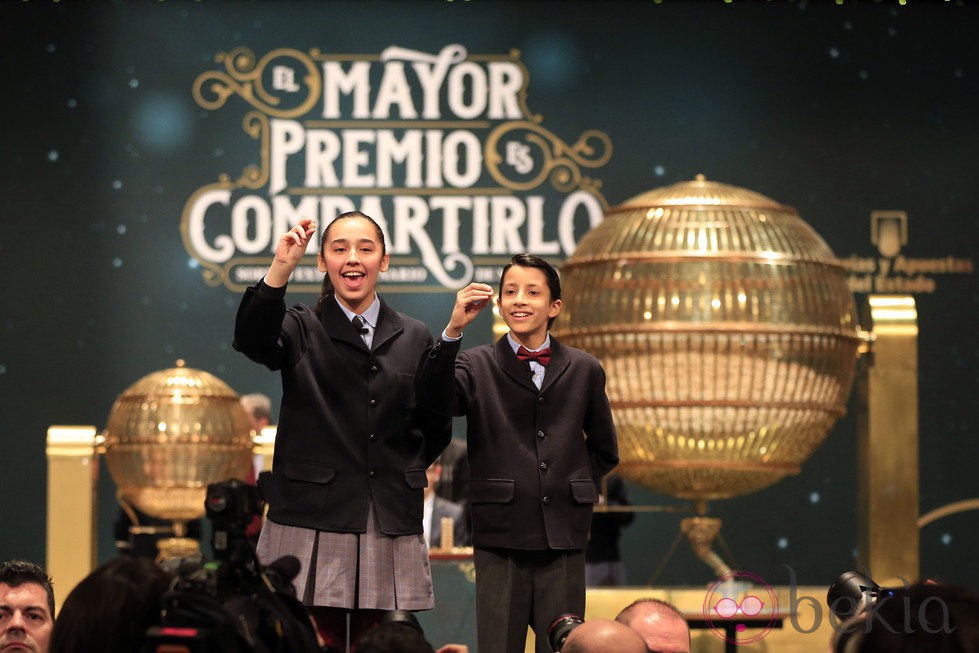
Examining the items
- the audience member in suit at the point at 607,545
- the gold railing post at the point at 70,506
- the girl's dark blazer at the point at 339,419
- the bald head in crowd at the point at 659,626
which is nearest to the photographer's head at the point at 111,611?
the girl's dark blazer at the point at 339,419

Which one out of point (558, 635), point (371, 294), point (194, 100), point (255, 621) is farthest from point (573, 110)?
point (255, 621)

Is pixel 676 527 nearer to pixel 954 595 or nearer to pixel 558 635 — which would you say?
pixel 558 635

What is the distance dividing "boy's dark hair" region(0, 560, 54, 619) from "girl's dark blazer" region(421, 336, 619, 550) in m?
0.84

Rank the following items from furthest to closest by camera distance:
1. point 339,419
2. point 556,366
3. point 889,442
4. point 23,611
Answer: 1. point 889,442
2. point 556,366
3. point 339,419
4. point 23,611

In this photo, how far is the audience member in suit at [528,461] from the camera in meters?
3.02

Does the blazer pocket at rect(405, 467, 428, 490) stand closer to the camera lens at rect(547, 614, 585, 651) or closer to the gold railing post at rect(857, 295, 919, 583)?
the camera lens at rect(547, 614, 585, 651)

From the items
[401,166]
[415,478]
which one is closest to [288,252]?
[415,478]

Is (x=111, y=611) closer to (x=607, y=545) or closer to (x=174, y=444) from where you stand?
(x=174, y=444)

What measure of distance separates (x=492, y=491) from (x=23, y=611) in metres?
0.93

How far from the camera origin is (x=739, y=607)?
3703mm

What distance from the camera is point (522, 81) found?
24.0 ft

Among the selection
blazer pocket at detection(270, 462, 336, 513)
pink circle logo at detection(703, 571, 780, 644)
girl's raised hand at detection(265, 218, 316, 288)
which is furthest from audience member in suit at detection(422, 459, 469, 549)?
girl's raised hand at detection(265, 218, 316, 288)

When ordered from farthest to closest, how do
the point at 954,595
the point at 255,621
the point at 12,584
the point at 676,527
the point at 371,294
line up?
the point at 676,527 < the point at 371,294 < the point at 12,584 < the point at 255,621 < the point at 954,595

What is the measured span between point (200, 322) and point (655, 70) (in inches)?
98.3
